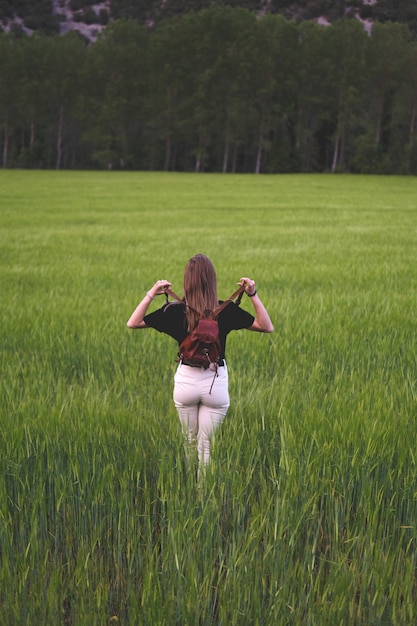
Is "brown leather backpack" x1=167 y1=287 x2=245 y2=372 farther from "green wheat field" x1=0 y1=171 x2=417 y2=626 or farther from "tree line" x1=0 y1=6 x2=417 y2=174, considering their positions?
"tree line" x1=0 y1=6 x2=417 y2=174

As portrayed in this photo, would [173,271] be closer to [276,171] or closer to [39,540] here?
[39,540]

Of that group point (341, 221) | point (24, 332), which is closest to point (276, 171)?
point (341, 221)

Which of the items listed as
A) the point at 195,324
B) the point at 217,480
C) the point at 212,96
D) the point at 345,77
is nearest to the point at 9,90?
the point at 212,96

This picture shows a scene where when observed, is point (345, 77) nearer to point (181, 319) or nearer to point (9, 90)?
point (9, 90)

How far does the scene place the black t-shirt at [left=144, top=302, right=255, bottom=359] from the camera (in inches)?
120

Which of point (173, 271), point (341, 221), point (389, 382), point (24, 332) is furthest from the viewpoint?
point (341, 221)

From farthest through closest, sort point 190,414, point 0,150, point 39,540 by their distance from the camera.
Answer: point 0,150, point 190,414, point 39,540

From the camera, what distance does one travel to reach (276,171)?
65.4 meters

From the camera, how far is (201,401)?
9.94 feet

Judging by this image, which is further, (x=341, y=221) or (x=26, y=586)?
(x=341, y=221)

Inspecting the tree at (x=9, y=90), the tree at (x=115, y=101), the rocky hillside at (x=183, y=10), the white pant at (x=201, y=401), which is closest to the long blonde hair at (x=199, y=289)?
the white pant at (x=201, y=401)

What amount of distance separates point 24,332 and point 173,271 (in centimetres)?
442

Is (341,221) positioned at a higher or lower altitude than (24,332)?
higher

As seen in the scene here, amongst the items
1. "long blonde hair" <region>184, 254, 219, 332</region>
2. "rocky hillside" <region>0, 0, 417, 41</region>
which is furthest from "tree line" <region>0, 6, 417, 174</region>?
"long blonde hair" <region>184, 254, 219, 332</region>
